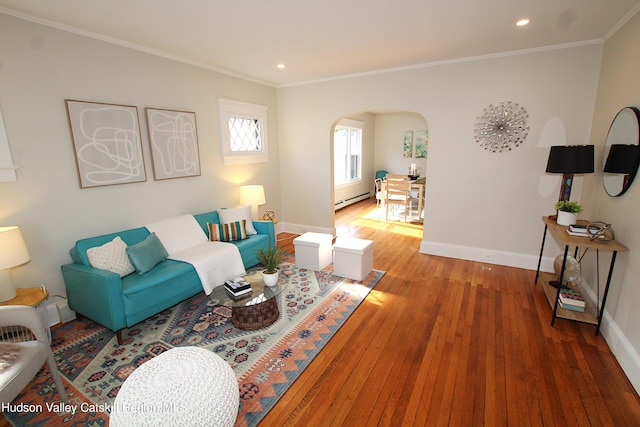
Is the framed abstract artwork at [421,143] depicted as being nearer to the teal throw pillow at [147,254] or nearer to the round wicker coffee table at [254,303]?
the round wicker coffee table at [254,303]

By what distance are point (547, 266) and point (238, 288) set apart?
12.4 feet

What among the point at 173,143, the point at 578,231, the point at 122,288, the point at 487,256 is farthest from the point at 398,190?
the point at 122,288

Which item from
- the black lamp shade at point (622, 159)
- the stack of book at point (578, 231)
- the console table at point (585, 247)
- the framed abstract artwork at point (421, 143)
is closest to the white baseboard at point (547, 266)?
the console table at point (585, 247)

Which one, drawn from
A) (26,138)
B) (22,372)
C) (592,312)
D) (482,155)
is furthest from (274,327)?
(482,155)

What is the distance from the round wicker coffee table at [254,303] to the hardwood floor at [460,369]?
619mm

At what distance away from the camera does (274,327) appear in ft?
8.95

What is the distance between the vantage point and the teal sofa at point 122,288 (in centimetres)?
248

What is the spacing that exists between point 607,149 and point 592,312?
1518mm

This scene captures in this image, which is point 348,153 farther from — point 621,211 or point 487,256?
point 621,211

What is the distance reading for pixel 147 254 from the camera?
2900 mm

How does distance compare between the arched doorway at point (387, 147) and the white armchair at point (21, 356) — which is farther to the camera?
the arched doorway at point (387, 147)

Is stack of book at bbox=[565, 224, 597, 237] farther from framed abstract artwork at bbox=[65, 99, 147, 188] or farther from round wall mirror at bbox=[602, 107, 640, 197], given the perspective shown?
framed abstract artwork at bbox=[65, 99, 147, 188]

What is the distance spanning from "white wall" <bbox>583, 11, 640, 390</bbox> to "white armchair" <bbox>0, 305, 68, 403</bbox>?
3731 mm

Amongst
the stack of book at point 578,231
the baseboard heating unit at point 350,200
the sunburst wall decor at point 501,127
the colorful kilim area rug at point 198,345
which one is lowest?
the colorful kilim area rug at point 198,345
